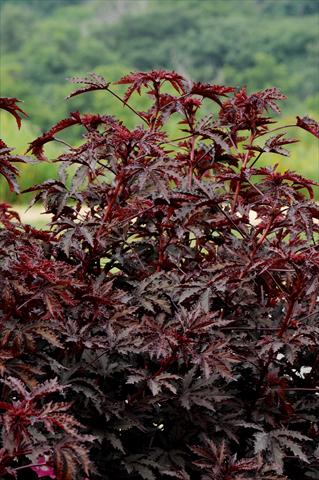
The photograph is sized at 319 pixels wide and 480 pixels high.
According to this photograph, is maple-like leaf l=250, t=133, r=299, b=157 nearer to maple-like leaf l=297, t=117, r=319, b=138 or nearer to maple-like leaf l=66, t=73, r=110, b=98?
maple-like leaf l=297, t=117, r=319, b=138

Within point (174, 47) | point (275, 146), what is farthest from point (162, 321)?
point (174, 47)

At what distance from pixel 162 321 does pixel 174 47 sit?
35.4 m

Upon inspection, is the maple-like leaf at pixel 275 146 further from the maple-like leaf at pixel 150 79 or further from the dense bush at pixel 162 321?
→ the maple-like leaf at pixel 150 79

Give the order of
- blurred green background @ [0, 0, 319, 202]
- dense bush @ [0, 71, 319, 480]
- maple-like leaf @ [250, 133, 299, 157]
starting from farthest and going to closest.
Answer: blurred green background @ [0, 0, 319, 202]
maple-like leaf @ [250, 133, 299, 157]
dense bush @ [0, 71, 319, 480]

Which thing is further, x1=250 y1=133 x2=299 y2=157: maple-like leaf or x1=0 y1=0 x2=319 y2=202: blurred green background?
x1=0 y1=0 x2=319 y2=202: blurred green background

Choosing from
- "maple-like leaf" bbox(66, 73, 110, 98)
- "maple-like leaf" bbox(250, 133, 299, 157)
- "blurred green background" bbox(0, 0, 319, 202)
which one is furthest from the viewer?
"blurred green background" bbox(0, 0, 319, 202)

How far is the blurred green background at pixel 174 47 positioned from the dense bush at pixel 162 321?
2555cm

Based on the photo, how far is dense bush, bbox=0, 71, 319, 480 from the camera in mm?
1815

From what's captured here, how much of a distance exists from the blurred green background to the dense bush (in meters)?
25.5

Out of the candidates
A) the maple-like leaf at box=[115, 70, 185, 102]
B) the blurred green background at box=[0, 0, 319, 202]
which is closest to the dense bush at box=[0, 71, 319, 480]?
the maple-like leaf at box=[115, 70, 185, 102]

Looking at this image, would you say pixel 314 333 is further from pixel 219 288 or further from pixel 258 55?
pixel 258 55

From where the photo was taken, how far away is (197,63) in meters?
35.9

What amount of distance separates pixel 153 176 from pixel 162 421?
565mm

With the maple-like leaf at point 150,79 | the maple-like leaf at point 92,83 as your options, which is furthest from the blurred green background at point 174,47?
the maple-like leaf at point 92,83
